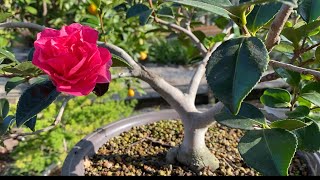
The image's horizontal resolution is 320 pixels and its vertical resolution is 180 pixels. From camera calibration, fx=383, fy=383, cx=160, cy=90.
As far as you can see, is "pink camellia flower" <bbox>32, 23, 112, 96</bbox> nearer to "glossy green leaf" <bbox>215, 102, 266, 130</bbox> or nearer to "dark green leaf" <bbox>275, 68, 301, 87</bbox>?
"glossy green leaf" <bbox>215, 102, 266, 130</bbox>

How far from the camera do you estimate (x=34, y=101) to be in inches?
23.2

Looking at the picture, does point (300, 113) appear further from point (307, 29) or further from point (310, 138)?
point (307, 29)

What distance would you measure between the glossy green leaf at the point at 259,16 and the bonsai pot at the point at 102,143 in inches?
23.1

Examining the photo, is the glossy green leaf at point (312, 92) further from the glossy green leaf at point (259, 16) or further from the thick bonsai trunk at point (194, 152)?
the thick bonsai trunk at point (194, 152)

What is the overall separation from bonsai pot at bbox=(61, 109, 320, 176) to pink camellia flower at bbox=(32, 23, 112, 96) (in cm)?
51

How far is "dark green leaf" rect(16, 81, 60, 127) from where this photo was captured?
57 centimetres

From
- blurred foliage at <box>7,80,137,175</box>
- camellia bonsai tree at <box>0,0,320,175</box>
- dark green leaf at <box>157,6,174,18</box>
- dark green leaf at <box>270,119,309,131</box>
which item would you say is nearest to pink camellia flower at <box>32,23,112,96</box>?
camellia bonsai tree at <box>0,0,320,175</box>

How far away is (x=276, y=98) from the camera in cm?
79

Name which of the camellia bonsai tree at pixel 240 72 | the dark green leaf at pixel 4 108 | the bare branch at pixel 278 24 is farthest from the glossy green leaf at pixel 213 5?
the dark green leaf at pixel 4 108

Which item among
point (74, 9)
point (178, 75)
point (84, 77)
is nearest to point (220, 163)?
point (84, 77)

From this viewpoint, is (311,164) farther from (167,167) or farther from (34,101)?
(34,101)

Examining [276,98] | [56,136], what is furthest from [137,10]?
[56,136]

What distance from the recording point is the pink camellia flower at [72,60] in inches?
20.3

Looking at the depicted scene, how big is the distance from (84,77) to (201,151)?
58 centimetres
